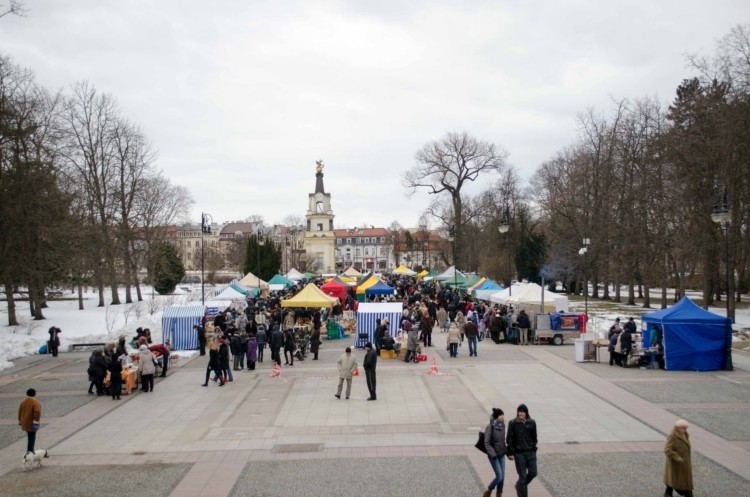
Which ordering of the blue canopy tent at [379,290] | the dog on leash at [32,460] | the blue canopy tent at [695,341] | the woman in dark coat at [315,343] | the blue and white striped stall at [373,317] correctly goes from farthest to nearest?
the blue canopy tent at [379,290]
the blue and white striped stall at [373,317]
the woman in dark coat at [315,343]
the blue canopy tent at [695,341]
the dog on leash at [32,460]

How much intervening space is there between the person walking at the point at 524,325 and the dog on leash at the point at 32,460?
A: 1861 centimetres

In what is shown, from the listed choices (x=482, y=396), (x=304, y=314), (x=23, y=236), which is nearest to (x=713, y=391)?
(x=482, y=396)

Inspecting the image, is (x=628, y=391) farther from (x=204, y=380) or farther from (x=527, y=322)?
(x=204, y=380)

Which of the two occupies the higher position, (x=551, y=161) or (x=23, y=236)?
(x=551, y=161)

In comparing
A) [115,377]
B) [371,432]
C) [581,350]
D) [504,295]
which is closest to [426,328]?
[581,350]

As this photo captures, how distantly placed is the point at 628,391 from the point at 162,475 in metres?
11.2

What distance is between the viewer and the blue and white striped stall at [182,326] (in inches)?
965

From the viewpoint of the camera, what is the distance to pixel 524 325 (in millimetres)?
25578

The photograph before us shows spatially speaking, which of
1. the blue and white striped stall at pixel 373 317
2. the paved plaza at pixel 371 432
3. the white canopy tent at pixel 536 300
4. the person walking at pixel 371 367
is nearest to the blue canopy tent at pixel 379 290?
the white canopy tent at pixel 536 300

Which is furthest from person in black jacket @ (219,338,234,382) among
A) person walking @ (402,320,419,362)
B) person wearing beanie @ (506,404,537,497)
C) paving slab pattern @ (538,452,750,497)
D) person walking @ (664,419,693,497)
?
person walking @ (664,419,693,497)

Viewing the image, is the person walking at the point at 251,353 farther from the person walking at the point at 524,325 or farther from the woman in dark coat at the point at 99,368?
the person walking at the point at 524,325

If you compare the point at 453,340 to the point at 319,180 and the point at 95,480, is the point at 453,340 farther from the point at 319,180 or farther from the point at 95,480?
the point at 319,180

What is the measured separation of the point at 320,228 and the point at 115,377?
4171 inches

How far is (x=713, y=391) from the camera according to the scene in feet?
51.9
